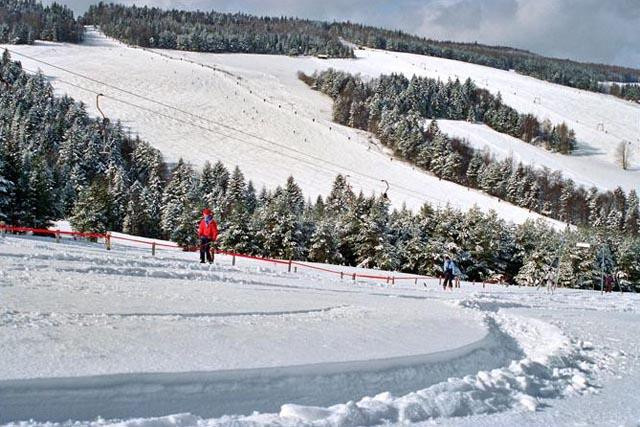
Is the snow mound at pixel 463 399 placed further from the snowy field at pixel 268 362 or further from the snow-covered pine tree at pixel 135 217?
the snow-covered pine tree at pixel 135 217

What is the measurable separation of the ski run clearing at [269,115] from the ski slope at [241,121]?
25cm

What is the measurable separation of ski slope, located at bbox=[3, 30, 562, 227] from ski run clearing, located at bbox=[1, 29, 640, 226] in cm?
25

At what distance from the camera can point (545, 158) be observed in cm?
13525

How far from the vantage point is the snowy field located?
6.09m

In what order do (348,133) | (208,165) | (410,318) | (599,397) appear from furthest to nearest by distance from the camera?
1. (348,133)
2. (208,165)
3. (410,318)
4. (599,397)

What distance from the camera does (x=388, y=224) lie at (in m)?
57.8

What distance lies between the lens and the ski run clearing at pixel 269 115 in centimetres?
9894

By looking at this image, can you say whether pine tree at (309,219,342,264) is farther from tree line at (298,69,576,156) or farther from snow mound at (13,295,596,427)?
tree line at (298,69,576,156)

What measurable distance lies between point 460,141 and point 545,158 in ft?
70.2

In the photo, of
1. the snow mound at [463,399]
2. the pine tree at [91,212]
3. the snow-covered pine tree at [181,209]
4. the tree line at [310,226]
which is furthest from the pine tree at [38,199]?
the snow mound at [463,399]

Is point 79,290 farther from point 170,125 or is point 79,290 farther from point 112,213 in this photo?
point 170,125

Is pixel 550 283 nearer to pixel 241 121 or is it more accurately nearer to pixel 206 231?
pixel 206 231

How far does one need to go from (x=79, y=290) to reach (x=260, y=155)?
307 ft

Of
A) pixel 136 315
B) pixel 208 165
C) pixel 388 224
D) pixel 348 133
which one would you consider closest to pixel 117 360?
pixel 136 315
